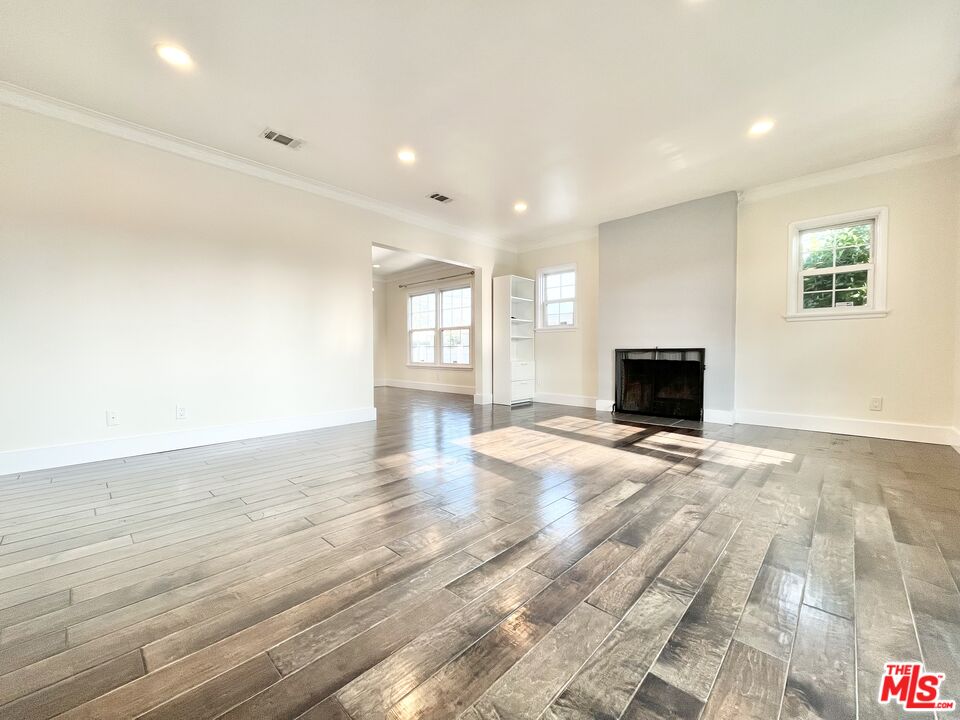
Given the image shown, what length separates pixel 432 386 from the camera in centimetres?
881

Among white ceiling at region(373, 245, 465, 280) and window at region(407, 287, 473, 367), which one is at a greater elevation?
white ceiling at region(373, 245, 465, 280)

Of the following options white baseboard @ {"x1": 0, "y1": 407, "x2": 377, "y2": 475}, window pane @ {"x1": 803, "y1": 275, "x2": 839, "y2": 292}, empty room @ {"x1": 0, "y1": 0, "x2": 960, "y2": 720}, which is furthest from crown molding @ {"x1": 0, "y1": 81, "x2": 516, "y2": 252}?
window pane @ {"x1": 803, "y1": 275, "x2": 839, "y2": 292}

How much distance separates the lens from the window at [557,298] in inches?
251

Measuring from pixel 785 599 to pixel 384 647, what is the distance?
4.72ft

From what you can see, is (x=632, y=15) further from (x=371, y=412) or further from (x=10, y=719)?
(x=371, y=412)

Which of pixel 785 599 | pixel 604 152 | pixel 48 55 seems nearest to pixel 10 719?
pixel 785 599

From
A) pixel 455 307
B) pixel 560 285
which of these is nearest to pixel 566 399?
pixel 560 285

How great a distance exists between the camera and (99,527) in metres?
1.97

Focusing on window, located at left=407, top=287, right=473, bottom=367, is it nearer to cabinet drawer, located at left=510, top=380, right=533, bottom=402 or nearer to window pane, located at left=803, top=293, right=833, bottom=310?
cabinet drawer, located at left=510, top=380, right=533, bottom=402

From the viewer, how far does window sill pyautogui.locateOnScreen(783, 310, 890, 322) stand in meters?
3.85

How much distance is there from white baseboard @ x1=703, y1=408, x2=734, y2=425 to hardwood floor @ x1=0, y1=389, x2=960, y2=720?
174 cm

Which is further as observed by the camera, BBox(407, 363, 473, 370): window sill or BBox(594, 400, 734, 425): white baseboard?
BBox(407, 363, 473, 370): window sill

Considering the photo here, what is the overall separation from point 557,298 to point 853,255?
12.1 feet

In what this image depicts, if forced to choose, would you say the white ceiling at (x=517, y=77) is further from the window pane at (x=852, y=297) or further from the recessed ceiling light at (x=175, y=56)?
the window pane at (x=852, y=297)
